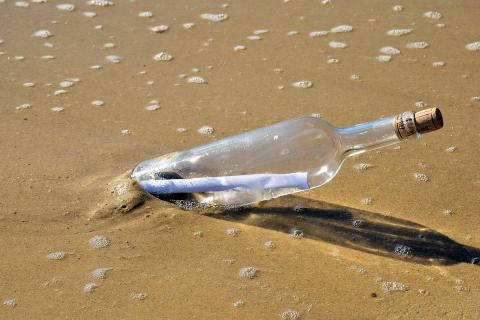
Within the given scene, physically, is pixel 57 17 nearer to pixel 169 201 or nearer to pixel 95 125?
pixel 95 125

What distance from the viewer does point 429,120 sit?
6.95ft

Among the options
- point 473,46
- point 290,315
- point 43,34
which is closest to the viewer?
point 290,315

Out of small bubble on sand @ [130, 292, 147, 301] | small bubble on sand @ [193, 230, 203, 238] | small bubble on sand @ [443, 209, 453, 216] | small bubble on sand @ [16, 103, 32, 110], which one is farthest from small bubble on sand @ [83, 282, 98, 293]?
small bubble on sand @ [16, 103, 32, 110]

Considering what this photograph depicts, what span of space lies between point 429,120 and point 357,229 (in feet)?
2.02

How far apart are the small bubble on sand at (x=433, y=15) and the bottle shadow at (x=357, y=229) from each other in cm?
203

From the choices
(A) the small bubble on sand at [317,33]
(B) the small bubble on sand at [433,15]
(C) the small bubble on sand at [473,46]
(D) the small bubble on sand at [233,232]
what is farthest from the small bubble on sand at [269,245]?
(B) the small bubble on sand at [433,15]

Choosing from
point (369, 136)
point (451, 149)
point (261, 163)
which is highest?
point (369, 136)

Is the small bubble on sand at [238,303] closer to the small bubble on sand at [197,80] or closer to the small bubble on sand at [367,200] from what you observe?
the small bubble on sand at [367,200]

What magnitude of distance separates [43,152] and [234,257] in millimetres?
1096

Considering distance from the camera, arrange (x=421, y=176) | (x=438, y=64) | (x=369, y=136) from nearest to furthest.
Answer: (x=369, y=136) < (x=421, y=176) < (x=438, y=64)

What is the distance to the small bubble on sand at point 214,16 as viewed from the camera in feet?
14.6

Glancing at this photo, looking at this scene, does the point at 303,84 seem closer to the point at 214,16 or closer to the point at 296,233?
the point at 214,16

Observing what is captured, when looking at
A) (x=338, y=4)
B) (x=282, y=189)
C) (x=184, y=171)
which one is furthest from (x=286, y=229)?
(x=338, y=4)

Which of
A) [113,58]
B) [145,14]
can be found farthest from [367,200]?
[145,14]
